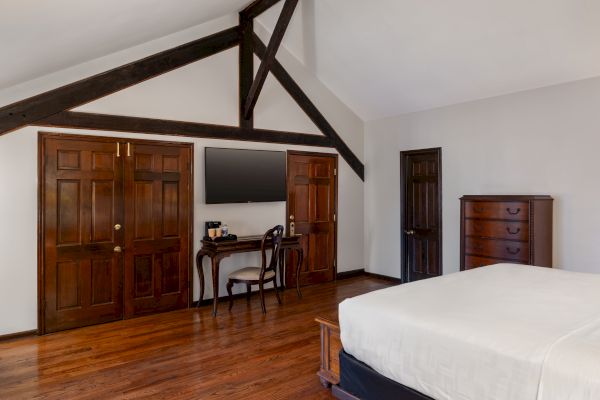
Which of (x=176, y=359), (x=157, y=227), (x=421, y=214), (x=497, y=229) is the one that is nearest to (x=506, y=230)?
(x=497, y=229)

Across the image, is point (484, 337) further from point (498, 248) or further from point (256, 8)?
point (256, 8)

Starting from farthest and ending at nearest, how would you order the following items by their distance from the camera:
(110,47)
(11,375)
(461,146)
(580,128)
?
(461,146) < (580,128) < (110,47) < (11,375)

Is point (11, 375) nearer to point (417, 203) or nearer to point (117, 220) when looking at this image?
point (117, 220)

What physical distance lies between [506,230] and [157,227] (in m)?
3.75

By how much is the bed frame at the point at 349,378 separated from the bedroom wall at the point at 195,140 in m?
2.48

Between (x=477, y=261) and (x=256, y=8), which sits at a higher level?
(x=256, y=8)

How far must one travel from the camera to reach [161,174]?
14.4 feet

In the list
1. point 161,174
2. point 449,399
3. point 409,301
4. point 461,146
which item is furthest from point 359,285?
point 449,399

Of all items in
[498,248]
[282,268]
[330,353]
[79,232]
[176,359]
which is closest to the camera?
[330,353]

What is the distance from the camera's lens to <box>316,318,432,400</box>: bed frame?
2.01m

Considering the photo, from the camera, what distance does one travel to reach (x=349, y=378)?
7.60 ft

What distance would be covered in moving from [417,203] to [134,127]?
381 cm

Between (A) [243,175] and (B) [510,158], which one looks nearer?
(B) [510,158]

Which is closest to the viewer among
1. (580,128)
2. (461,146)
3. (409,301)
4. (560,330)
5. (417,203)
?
(560,330)
